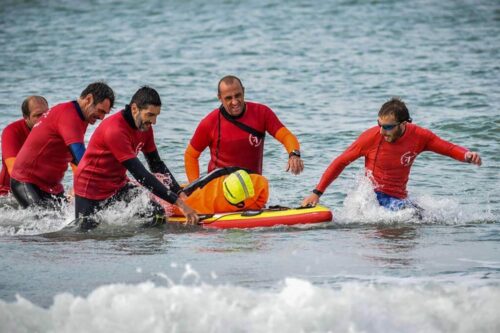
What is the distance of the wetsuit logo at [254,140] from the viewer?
11695 mm

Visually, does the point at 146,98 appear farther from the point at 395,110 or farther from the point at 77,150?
the point at 395,110

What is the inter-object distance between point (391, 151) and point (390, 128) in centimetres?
32

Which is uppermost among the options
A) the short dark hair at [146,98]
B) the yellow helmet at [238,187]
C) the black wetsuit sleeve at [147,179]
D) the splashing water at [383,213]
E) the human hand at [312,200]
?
the short dark hair at [146,98]

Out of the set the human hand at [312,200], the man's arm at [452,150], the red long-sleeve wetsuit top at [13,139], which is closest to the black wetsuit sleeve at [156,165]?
the human hand at [312,200]

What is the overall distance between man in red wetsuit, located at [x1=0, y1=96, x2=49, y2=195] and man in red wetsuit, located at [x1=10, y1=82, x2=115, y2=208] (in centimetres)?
46

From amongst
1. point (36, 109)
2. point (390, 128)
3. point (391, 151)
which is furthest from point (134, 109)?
point (391, 151)

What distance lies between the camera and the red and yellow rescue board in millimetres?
11055

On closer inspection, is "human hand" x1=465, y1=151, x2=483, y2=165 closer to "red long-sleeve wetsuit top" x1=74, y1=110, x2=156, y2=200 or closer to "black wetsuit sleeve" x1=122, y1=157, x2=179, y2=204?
"black wetsuit sleeve" x1=122, y1=157, x2=179, y2=204

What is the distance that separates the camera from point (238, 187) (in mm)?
11297

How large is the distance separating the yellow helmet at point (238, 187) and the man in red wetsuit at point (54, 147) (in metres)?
1.52

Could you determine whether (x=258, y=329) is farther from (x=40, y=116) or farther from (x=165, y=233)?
(x=40, y=116)

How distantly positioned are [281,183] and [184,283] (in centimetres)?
602

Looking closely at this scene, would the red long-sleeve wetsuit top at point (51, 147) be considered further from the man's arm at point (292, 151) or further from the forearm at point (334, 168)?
the forearm at point (334, 168)

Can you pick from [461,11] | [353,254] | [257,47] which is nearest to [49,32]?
[257,47]
